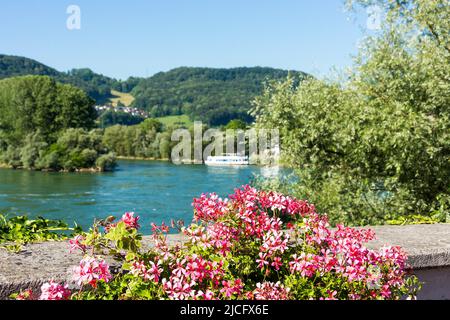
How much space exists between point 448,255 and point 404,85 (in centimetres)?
675

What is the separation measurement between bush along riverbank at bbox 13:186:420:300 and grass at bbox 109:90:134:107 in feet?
570

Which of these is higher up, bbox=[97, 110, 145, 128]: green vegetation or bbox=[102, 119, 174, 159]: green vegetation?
bbox=[97, 110, 145, 128]: green vegetation

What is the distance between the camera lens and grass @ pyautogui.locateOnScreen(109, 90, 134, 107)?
176488 millimetres

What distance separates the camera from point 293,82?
11.7 metres

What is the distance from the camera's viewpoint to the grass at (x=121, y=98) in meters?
176

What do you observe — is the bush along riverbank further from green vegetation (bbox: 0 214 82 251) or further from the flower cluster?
green vegetation (bbox: 0 214 82 251)

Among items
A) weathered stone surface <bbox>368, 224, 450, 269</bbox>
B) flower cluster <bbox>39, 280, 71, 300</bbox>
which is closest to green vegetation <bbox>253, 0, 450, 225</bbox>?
weathered stone surface <bbox>368, 224, 450, 269</bbox>

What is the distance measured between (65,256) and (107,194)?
3902cm

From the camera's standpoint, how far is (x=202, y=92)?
160m

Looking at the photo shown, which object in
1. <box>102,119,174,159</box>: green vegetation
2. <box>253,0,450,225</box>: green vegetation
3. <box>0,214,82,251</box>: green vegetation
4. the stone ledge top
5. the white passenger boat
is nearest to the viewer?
the stone ledge top

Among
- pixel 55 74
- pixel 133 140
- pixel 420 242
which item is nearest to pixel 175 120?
pixel 133 140

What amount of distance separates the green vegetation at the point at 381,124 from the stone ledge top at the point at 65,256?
517cm

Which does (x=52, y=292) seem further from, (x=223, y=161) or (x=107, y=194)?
(x=223, y=161)
